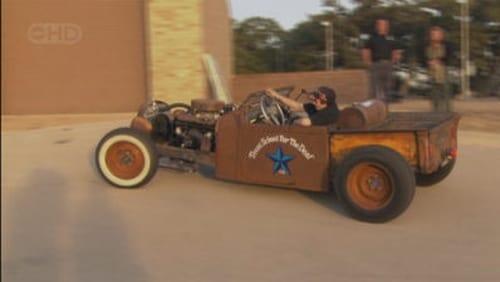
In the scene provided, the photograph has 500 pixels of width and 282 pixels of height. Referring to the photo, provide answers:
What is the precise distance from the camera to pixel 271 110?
7.38 m

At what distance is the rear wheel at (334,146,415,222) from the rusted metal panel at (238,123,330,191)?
0.29 m

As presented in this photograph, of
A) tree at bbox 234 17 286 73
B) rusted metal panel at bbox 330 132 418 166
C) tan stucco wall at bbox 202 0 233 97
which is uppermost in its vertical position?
tree at bbox 234 17 286 73

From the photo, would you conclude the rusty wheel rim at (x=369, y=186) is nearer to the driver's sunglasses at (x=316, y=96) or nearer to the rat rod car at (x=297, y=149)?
the rat rod car at (x=297, y=149)

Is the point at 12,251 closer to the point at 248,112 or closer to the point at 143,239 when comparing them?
the point at 143,239

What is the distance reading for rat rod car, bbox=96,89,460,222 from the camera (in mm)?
6516

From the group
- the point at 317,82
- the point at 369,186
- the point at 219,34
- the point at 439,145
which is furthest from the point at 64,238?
the point at 219,34

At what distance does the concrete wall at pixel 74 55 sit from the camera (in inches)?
657

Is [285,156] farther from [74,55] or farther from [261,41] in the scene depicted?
[261,41]

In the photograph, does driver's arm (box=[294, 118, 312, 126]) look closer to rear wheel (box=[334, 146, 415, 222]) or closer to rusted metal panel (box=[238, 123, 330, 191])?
rusted metal panel (box=[238, 123, 330, 191])

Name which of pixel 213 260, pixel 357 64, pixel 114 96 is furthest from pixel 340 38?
pixel 213 260

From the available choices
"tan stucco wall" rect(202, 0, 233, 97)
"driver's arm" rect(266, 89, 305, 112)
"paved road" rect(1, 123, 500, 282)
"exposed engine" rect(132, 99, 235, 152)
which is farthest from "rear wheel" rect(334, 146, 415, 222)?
"tan stucco wall" rect(202, 0, 233, 97)

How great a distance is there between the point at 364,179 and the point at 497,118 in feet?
27.2

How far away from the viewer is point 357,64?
144ft

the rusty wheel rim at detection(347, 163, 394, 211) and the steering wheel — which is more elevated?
the steering wheel
